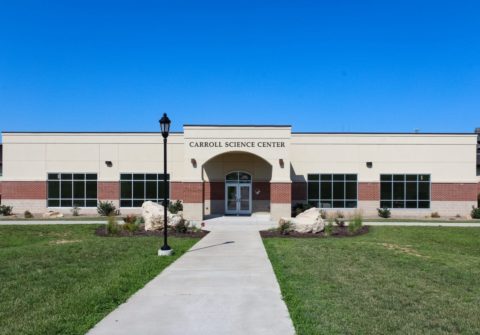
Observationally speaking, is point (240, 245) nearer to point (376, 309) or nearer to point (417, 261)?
point (417, 261)

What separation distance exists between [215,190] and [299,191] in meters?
6.01

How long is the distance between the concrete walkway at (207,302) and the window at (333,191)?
57.0 ft

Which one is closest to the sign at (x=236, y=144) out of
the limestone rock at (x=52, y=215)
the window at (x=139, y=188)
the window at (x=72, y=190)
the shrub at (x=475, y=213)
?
the window at (x=139, y=188)

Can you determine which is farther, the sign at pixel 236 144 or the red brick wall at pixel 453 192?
the red brick wall at pixel 453 192

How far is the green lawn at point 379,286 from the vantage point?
5.63 meters

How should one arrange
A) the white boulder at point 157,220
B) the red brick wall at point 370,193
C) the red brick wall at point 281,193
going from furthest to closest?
1. the red brick wall at point 370,193
2. the red brick wall at point 281,193
3. the white boulder at point 157,220

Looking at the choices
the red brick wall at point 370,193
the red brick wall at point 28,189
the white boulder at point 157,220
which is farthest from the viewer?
the red brick wall at point 28,189

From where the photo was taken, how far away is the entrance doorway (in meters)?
27.6

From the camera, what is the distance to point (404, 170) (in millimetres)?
28156

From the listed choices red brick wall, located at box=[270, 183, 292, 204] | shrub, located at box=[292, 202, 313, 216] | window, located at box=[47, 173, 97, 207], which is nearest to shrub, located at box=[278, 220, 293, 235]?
red brick wall, located at box=[270, 183, 292, 204]

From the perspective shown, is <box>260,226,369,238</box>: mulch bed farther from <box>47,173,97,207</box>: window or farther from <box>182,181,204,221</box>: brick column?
<box>47,173,97,207</box>: window

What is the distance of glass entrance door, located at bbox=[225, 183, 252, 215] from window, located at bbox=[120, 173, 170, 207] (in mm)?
4855

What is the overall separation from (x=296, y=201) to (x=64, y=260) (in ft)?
63.7

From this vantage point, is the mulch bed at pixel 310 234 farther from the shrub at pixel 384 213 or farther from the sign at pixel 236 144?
the shrub at pixel 384 213
